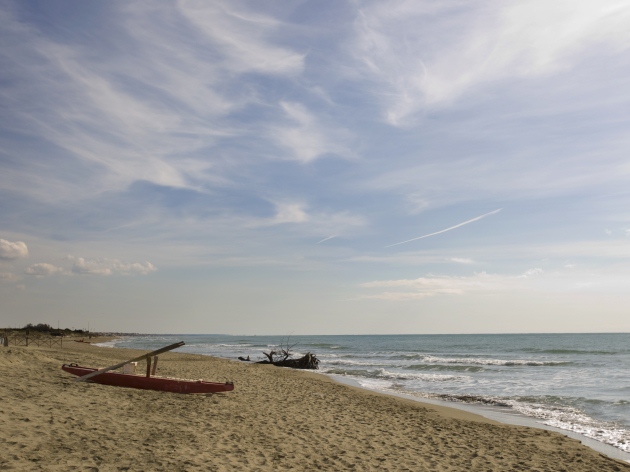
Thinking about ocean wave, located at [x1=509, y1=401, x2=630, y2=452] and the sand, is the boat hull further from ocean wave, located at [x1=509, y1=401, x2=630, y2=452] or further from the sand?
ocean wave, located at [x1=509, y1=401, x2=630, y2=452]

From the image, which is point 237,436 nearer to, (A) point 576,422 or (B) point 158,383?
(B) point 158,383

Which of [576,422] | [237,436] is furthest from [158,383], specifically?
[576,422]

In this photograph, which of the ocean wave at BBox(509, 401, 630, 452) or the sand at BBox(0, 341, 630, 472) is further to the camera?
the ocean wave at BBox(509, 401, 630, 452)

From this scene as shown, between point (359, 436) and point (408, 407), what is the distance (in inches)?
220

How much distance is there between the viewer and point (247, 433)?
10094mm

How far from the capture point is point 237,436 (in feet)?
31.9

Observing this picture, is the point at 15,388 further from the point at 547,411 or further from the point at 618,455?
the point at 547,411

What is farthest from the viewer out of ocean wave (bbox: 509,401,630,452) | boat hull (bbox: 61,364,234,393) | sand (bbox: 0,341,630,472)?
boat hull (bbox: 61,364,234,393)

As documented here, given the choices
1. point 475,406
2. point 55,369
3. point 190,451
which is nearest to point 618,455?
point 475,406

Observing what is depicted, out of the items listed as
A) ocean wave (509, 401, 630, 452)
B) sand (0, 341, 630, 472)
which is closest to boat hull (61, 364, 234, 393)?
sand (0, 341, 630, 472)

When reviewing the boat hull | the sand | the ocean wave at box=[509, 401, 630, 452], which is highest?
the boat hull

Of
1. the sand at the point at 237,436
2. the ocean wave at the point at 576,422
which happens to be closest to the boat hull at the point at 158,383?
the sand at the point at 237,436

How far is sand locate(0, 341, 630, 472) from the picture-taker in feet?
25.7

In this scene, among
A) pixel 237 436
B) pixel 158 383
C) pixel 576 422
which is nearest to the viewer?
pixel 237 436
